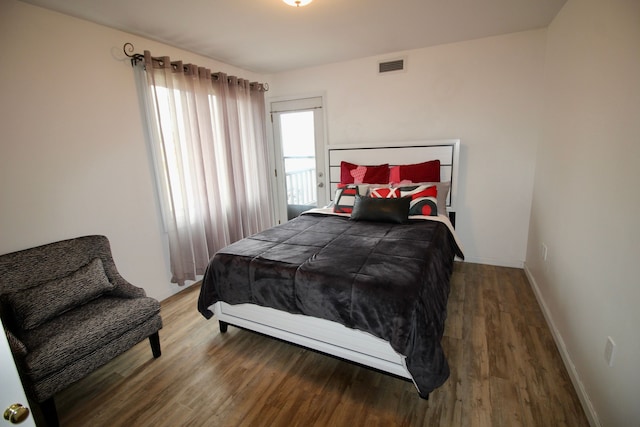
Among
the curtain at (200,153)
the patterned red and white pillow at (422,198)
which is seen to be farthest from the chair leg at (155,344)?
the patterned red and white pillow at (422,198)

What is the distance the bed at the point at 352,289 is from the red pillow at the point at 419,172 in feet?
1.73

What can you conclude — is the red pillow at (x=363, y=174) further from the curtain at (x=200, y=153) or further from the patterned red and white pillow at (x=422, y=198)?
the curtain at (x=200, y=153)

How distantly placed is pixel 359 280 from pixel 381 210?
1.25 metres

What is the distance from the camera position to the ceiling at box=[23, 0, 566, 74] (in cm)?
220

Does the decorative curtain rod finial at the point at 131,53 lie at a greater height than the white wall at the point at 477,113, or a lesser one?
greater

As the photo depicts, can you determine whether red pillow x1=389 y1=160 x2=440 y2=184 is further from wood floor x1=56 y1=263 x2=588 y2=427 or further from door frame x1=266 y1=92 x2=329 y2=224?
wood floor x1=56 y1=263 x2=588 y2=427

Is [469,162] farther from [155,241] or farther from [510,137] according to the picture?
[155,241]

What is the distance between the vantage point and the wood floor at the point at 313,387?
159 centimetres

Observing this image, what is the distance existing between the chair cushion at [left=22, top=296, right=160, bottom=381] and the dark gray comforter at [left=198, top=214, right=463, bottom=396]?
0.46 meters

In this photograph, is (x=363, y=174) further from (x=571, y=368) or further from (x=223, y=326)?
(x=571, y=368)

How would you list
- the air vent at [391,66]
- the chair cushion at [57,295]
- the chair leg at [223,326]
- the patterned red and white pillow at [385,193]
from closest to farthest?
the chair cushion at [57,295] → the chair leg at [223,326] → the patterned red and white pillow at [385,193] → the air vent at [391,66]

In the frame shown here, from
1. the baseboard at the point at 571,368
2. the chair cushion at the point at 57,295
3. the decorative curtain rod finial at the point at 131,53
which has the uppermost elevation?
the decorative curtain rod finial at the point at 131,53

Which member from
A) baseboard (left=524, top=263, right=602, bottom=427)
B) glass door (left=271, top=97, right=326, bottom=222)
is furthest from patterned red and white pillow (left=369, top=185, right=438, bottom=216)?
glass door (left=271, top=97, right=326, bottom=222)

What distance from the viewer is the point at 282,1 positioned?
2.16m
